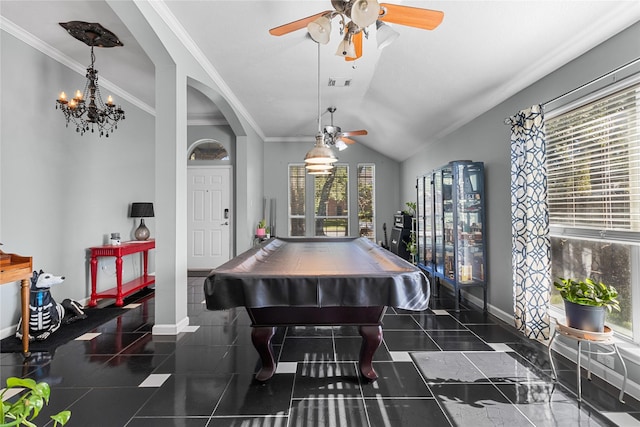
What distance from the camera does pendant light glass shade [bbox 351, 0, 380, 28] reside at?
5.43ft

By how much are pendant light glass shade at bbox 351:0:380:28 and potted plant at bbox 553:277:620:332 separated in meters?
2.04

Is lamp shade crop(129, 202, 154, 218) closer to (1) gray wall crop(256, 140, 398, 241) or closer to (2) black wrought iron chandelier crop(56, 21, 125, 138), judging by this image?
(2) black wrought iron chandelier crop(56, 21, 125, 138)

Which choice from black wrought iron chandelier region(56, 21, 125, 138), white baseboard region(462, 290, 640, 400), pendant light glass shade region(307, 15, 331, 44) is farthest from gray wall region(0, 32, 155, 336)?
white baseboard region(462, 290, 640, 400)

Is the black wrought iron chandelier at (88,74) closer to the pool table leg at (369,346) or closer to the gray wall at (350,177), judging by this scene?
the pool table leg at (369,346)

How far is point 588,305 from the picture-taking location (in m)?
2.04

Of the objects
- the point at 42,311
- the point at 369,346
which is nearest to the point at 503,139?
the point at 369,346

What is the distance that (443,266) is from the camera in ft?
14.2

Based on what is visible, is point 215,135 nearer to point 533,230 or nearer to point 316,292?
point 316,292

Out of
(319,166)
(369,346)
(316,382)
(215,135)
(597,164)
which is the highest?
(215,135)

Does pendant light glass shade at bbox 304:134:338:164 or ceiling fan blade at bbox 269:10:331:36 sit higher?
ceiling fan blade at bbox 269:10:331:36

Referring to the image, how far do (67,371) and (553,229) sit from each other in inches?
162

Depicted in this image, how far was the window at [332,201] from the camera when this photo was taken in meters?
7.74

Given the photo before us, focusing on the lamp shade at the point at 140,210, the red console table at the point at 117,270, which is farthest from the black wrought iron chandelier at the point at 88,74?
the red console table at the point at 117,270

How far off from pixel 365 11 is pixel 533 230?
7.33ft
